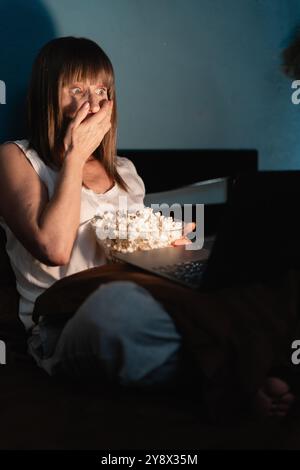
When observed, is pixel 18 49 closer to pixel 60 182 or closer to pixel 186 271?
pixel 60 182

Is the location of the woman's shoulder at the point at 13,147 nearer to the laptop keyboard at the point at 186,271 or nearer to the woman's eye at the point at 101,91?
the woman's eye at the point at 101,91

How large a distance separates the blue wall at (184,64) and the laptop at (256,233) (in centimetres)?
102

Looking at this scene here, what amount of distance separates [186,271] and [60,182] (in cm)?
45

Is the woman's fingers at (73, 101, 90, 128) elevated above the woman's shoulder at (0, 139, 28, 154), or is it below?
above

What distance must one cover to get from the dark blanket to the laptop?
34mm

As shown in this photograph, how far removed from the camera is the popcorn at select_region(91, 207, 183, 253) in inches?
51.9

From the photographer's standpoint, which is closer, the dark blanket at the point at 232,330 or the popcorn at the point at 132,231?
the dark blanket at the point at 232,330

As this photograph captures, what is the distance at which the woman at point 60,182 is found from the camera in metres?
1.32

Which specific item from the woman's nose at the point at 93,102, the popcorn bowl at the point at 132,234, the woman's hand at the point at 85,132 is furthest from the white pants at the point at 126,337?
the woman's nose at the point at 93,102

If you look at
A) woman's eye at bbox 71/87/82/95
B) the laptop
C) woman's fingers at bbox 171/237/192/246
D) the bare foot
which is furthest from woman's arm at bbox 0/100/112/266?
the bare foot

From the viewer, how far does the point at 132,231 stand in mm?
1312

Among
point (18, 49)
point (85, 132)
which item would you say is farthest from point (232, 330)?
point (18, 49)

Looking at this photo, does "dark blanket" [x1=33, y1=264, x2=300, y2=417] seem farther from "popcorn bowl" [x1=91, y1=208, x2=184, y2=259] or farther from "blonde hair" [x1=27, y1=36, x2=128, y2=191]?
"blonde hair" [x1=27, y1=36, x2=128, y2=191]
